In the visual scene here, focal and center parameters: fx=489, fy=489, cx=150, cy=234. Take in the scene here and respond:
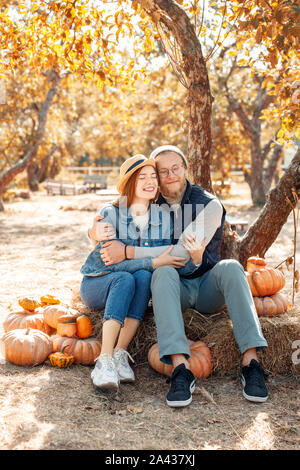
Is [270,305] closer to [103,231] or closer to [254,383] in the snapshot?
[254,383]

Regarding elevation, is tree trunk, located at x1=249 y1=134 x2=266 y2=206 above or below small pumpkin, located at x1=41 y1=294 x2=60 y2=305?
above

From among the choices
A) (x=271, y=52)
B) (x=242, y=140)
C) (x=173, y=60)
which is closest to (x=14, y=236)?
(x=173, y=60)

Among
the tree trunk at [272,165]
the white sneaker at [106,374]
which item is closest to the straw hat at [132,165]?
the white sneaker at [106,374]

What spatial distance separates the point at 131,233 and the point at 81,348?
890mm

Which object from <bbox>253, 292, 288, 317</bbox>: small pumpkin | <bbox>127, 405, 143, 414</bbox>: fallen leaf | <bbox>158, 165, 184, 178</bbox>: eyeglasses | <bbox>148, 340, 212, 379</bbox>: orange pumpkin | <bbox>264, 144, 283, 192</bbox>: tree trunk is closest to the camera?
<bbox>127, 405, 143, 414</bbox>: fallen leaf

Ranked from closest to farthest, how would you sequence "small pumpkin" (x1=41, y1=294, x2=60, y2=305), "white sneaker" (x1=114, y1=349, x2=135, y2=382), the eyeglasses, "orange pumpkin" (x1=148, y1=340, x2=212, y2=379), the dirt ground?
the dirt ground, "white sneaker" (x1=114, y1=349, x2=135, y2=382), "orange pumpkin" (x1=148, y1=340, x2=212, y2=379), the eyeglasses, "small pumpkin" (x1=41, y1=294, x2=60, y2=305)

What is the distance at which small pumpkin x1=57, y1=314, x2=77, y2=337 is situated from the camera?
142 inches

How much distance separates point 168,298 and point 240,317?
0.47 meters

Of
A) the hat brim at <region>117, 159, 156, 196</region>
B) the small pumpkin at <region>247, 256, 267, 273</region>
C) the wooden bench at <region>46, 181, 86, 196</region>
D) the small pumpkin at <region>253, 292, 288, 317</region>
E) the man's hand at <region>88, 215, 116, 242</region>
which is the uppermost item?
the hat brim at <region>117, 159, 156, 196</region>

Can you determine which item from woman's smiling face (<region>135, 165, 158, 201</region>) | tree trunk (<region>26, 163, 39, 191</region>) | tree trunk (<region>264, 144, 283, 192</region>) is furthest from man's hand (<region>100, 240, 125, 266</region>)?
tree trunk (<region>26, 163, 39, 191</region>)

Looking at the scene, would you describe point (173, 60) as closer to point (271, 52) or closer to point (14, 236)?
point (271, 52)

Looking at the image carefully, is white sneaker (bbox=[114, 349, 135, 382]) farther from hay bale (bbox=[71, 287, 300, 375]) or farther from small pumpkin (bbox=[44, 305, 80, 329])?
small pumpkin (bbox=[44, 305, 80, 329])

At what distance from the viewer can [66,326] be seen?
3613 mm

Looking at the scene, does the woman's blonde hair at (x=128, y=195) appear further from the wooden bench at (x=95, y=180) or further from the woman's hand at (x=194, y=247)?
the wooden bench at (x=95, y=180)
